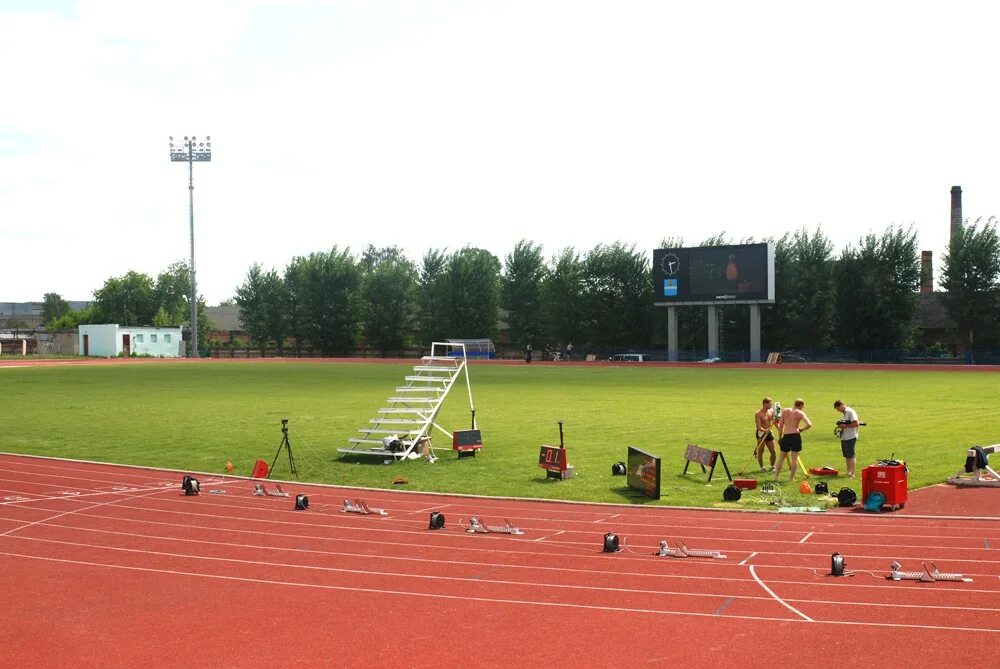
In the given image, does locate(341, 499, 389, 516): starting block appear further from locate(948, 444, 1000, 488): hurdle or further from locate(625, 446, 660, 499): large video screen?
locate(948, 444, 1000, 488): hurdle

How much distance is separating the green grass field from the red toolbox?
1.16 metres

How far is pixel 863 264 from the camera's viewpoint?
82.1 metres

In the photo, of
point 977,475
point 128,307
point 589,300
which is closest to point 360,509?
point 977,475

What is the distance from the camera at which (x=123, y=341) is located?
96750 mm

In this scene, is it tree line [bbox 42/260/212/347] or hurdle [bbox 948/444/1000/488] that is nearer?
hurdle [bbox 948/444/1000/488]

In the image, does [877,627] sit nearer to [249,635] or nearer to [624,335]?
[249,635]

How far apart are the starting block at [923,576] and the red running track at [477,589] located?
121mm

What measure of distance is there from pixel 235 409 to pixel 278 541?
21.9 metres

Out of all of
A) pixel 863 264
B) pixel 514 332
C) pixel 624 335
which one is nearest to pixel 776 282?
pixel 863 264

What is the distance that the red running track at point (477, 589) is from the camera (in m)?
8.87

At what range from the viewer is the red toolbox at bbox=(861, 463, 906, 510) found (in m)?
15.6

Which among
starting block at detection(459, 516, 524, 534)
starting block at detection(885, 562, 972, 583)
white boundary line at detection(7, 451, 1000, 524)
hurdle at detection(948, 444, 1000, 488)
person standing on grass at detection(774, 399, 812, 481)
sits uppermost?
person standing on grass at detection(774, 399, 812, 481)

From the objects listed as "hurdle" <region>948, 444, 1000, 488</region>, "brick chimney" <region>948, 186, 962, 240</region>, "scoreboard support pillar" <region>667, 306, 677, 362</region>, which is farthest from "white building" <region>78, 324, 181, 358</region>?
"hurdle" <region>948, 444, 1000, 488</region>

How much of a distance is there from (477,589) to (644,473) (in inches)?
279
